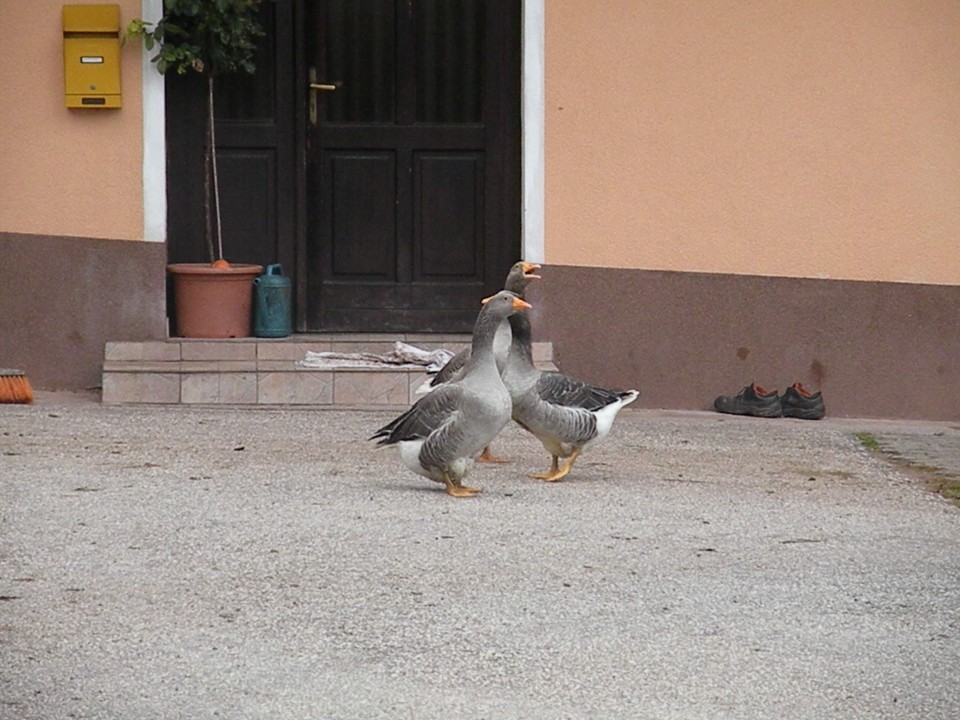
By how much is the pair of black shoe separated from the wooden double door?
178cm

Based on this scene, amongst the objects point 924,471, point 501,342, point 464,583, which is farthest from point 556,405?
point 924,471

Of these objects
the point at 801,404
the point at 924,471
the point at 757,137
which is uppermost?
the point at 757,137

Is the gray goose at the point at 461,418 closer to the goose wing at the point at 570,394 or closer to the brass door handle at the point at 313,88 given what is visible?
the goose wing at the point at 570,394

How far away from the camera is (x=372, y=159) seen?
11.9 meters

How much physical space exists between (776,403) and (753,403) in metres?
0.15

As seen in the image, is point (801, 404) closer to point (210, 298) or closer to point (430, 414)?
Result: point (210, 298)

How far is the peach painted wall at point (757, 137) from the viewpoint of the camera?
11281 mm

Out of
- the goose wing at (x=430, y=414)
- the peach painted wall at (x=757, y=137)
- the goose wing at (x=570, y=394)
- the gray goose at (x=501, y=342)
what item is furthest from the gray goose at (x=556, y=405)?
the peach painted wall at (x=757, y=137)

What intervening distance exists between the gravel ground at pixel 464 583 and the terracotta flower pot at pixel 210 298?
5.39ft

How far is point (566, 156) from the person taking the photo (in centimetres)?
1133

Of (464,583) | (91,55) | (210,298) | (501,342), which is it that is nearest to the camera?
(464,583)

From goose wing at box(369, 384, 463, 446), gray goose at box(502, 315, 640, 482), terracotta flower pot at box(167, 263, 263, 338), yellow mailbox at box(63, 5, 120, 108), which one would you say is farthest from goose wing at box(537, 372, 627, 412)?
yellow mailbox at box(63, 5, 120, 108)

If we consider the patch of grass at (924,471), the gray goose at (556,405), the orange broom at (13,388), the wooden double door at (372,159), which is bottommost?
the patch of grass at (924,471)

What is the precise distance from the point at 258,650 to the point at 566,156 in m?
6.22
